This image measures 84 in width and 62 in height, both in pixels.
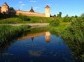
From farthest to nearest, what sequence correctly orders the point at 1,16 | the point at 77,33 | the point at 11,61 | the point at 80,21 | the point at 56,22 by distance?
the point at 1,16 < the point at 56,22 < the point at 80,21 < the point at 77,33 < the point at 11,61

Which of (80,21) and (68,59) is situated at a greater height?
(80,21)

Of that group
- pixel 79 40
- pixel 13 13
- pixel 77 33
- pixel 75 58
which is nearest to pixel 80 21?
pixel 77 33

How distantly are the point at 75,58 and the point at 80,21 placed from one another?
1067 centimetres

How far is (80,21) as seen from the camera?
2789cm

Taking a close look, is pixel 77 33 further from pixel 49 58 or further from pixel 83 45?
pixel 49 58

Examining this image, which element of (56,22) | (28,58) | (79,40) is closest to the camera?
(28,58)

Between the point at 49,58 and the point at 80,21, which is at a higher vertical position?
the point at 80,21

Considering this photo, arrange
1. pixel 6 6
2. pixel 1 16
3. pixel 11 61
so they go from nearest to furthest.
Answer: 1. pixel 11 61
2. pixel 1 16
3. pixel 6 6

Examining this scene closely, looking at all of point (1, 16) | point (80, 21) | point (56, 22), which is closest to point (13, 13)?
point (1, 16)

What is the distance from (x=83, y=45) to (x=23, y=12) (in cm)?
9670

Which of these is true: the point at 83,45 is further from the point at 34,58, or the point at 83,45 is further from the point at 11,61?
the point at 11,61

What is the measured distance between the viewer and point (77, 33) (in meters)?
26.1

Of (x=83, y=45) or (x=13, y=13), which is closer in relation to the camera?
(x=83, y=45)

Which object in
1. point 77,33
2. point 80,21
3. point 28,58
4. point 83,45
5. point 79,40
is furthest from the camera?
point 80,21
